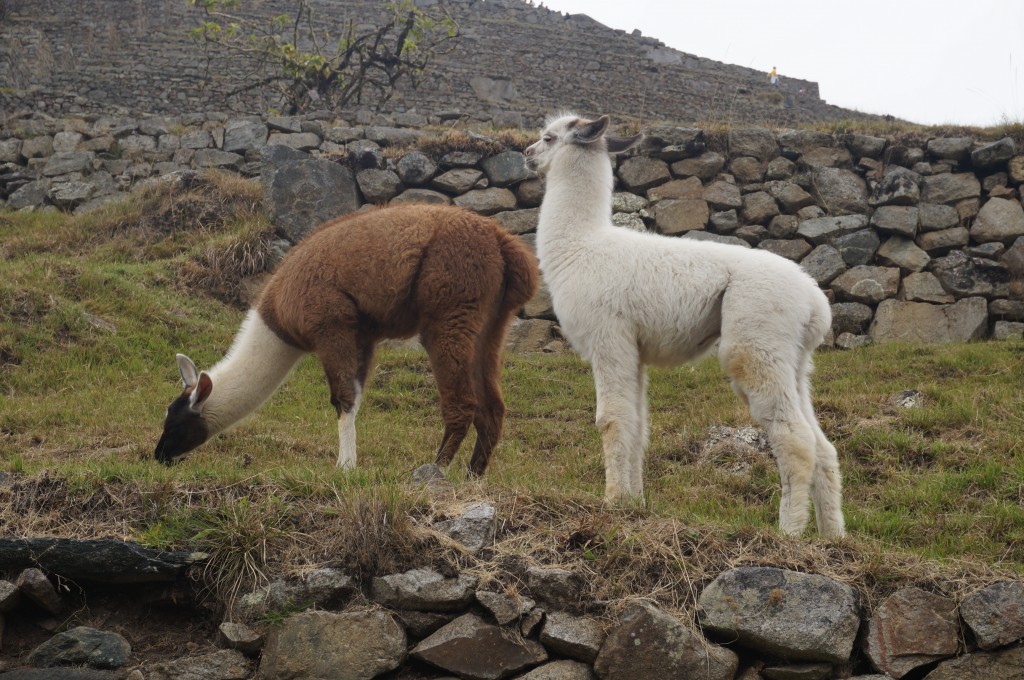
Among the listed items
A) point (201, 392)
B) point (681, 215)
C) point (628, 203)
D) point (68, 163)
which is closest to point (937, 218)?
point (681, 215)

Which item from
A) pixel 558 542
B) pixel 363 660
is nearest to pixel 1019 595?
pixel 558 542

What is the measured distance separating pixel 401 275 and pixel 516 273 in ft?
2.68

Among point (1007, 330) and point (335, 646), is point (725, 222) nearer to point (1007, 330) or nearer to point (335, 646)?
point (1007, 330)

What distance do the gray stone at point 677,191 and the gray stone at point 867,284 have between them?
2314 mm

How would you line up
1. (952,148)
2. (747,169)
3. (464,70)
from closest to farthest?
(952,148)
(747,169)
(464,70)

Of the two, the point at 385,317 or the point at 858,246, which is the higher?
the point at 858,246

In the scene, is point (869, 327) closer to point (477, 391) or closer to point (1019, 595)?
point (477, 391)

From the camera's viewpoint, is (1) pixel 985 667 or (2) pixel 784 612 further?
(2) pixel 784 612

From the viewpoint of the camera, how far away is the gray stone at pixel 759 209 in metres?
13.0

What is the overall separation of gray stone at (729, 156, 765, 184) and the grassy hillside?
3.61 meters

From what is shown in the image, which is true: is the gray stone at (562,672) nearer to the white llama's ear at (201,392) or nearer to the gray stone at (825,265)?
the white llama's ear at (201,392)

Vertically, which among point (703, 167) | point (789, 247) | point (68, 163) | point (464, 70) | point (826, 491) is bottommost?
point (826, 491)

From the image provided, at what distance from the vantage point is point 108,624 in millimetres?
4480

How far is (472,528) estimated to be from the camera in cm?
466
